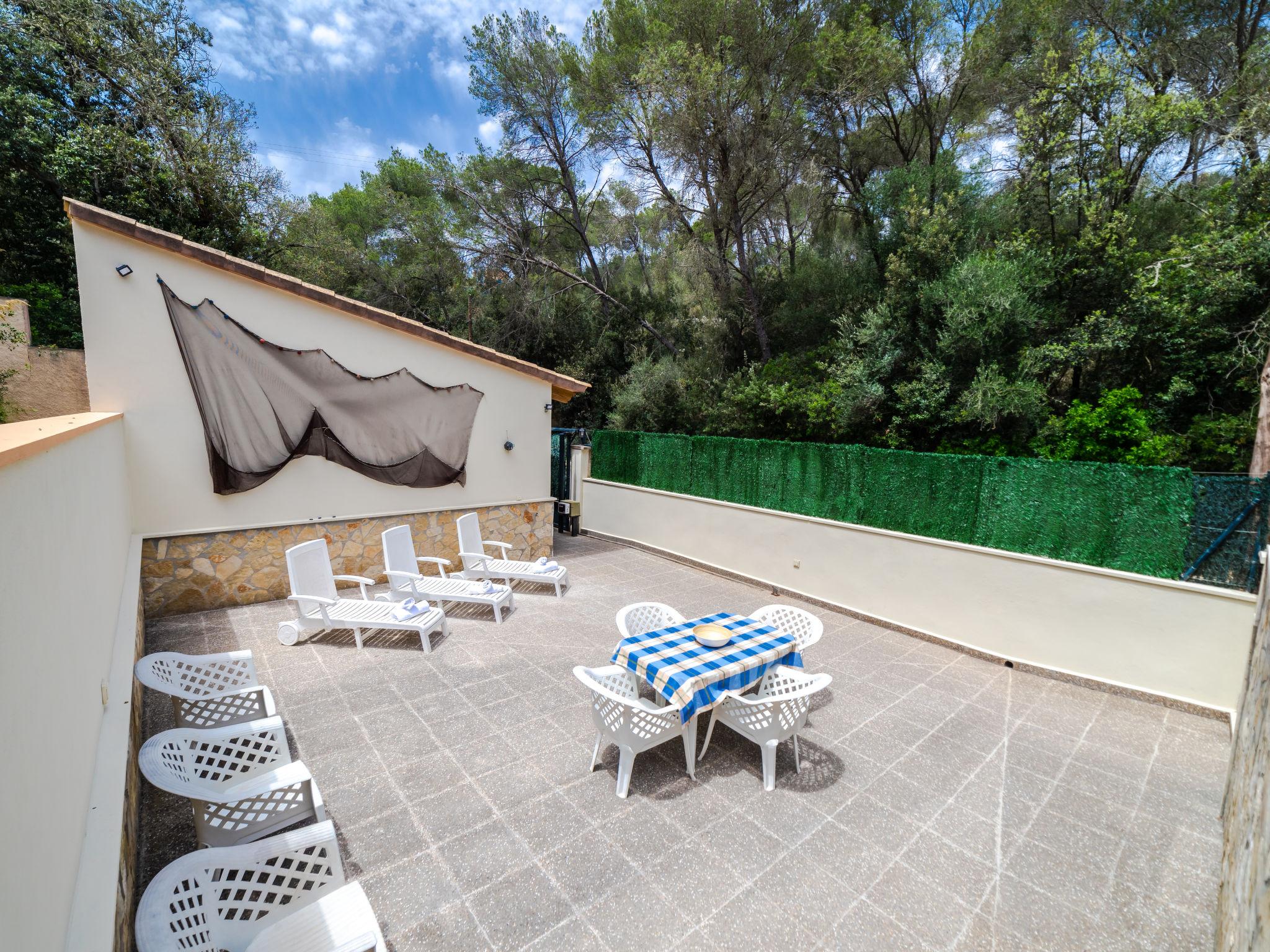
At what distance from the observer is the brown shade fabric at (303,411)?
636 cm

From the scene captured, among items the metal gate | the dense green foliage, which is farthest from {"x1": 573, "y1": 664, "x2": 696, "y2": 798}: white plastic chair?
the metal gate

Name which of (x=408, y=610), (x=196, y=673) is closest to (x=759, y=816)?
(x=196, y=673)

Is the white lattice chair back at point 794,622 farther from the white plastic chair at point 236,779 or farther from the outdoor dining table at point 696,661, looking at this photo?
the white plastic chair at point 236,779

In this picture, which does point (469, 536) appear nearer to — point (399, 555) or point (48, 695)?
point (399, 555)

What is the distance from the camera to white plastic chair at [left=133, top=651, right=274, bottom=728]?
11.1ft

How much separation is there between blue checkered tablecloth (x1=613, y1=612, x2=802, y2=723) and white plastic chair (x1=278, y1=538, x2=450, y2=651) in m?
2.63

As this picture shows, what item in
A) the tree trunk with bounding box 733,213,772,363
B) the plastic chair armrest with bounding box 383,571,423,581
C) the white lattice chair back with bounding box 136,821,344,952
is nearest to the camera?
the white lattice chair back with bounding box 136,821,344,952

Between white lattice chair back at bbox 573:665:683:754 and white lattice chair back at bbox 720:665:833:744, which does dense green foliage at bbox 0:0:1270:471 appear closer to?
white lattice chair back at bbox 720:665:833:744

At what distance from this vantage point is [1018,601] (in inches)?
234

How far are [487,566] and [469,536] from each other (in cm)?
59

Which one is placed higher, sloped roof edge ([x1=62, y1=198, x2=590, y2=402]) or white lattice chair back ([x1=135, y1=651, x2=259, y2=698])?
sloped roof edge ([x1=62, y1=198, x2=590, y2=402])

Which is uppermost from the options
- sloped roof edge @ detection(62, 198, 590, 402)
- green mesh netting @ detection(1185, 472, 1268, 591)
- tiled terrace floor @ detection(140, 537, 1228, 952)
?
sloped roof edge @ detection(62, 198, 590, 402)

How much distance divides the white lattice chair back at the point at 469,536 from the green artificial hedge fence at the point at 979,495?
4.08m

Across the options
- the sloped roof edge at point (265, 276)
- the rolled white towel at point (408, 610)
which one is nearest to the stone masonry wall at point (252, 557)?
the rolled white towel at point (408, 610)
